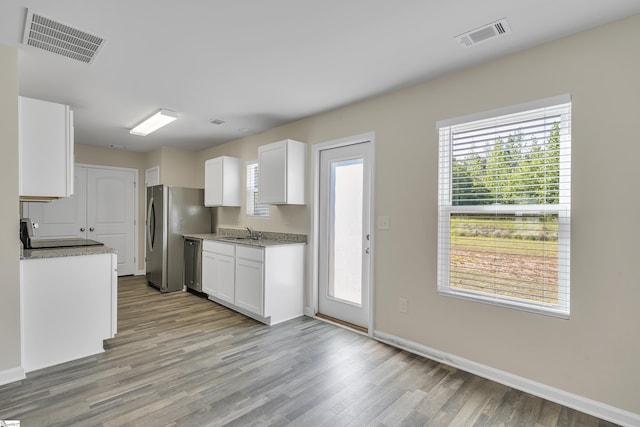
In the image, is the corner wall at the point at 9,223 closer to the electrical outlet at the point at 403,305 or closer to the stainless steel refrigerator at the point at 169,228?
the stainless steel refrigerator at the point at 169,228

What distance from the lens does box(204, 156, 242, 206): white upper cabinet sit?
5016 mm

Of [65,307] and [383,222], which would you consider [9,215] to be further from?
[383,222]

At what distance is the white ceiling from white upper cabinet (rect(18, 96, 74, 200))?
0.37 meters

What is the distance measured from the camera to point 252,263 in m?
3.79

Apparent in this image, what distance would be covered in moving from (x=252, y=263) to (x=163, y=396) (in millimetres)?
1738

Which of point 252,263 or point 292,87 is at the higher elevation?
point 292,87

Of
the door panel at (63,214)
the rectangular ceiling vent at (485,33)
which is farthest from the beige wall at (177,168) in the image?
the rectangular ceiling vent at (485,33)

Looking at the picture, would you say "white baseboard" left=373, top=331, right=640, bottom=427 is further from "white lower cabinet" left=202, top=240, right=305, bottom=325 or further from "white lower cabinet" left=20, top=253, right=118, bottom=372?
"white lower cabinet" left=20, top=253, right=118, bottom=372

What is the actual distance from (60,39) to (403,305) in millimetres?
3425

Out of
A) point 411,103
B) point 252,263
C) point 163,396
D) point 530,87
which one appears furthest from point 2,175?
point 530,87

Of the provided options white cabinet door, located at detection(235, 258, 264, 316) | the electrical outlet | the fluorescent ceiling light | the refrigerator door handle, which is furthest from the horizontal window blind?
the electrical outlet

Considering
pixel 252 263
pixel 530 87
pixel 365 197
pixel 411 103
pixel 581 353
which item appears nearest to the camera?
pixel 581 353

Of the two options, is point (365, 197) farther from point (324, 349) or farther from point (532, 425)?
point (532, 425)

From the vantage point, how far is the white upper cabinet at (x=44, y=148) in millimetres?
2568
